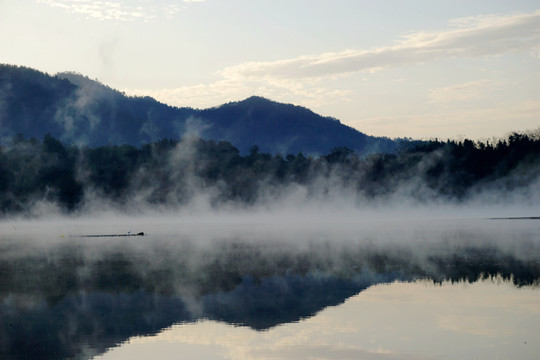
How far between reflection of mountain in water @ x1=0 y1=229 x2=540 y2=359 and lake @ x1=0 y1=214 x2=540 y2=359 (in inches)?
A: 3.3

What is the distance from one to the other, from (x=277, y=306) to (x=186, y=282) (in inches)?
410

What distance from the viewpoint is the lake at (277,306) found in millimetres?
24562

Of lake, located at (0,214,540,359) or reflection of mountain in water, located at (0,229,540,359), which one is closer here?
lake, located at (0,214,540,359)

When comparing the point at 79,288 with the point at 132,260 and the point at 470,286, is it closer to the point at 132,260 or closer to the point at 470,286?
the point at 132,260

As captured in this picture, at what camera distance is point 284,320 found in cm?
2942

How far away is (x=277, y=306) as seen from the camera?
107ft

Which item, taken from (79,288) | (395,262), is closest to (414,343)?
(79,288)

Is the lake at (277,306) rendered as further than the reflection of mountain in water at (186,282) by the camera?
No

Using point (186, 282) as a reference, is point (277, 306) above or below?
above

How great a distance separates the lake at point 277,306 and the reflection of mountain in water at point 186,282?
83 millimetres

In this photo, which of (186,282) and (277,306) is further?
(186,282)

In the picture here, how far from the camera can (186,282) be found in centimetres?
4175

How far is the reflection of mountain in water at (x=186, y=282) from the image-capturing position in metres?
28.6

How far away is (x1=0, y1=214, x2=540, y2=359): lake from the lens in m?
24.6
